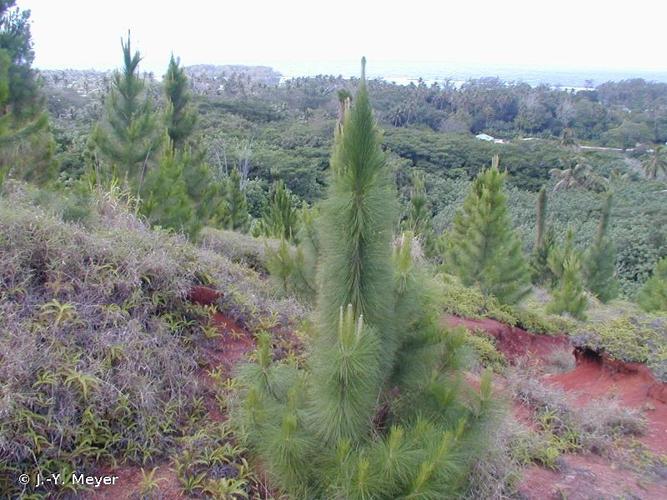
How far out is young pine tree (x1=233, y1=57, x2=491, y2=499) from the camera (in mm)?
2400

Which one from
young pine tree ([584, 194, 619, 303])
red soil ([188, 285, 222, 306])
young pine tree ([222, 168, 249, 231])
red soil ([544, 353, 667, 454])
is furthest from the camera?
young pine tree ([584, 194, 619, 303])

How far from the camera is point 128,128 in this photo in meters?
9.03

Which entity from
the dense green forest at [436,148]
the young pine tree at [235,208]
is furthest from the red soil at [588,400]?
the young pine tree at [235,208]

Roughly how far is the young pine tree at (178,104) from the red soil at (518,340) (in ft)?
29.9

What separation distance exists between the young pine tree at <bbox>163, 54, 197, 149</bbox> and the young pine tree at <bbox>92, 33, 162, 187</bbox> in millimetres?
4147

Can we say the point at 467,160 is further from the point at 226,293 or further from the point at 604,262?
the point at 226,293

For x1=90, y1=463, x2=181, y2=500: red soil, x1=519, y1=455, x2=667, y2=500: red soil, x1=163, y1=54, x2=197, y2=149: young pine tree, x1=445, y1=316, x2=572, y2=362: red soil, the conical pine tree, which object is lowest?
x1=445, y1=316, x2=572, y2=362: red soil

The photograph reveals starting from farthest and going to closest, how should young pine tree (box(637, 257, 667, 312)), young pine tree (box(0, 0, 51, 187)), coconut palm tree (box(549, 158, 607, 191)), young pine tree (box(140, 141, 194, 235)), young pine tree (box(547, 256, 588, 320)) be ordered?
1. coconut palm tree (box(549, 158, 607, 191))
2. young pine tree (box(637, 257, 667, 312))
3. young pine tree (box(547, 256, 588, 320))
4. young pine tree (box(0, 0, 51, 187))
5. young pine tree (box(140, 141, 194, 235))

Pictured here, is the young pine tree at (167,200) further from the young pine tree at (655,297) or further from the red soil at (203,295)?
the young pine tree at (655,297)

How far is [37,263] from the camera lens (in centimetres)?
353

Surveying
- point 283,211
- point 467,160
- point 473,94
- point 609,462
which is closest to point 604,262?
point 283,211

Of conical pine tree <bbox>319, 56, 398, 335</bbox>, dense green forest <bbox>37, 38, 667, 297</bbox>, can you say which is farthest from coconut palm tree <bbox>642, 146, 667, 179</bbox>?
conical pine tree <bbox>319, 56, 398, 335</bbox>

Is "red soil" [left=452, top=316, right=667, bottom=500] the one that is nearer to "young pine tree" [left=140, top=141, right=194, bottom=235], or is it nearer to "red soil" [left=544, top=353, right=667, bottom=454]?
"red soil" [left=544, top=353, right=667, bottom=454]

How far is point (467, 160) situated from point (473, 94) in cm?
3255
